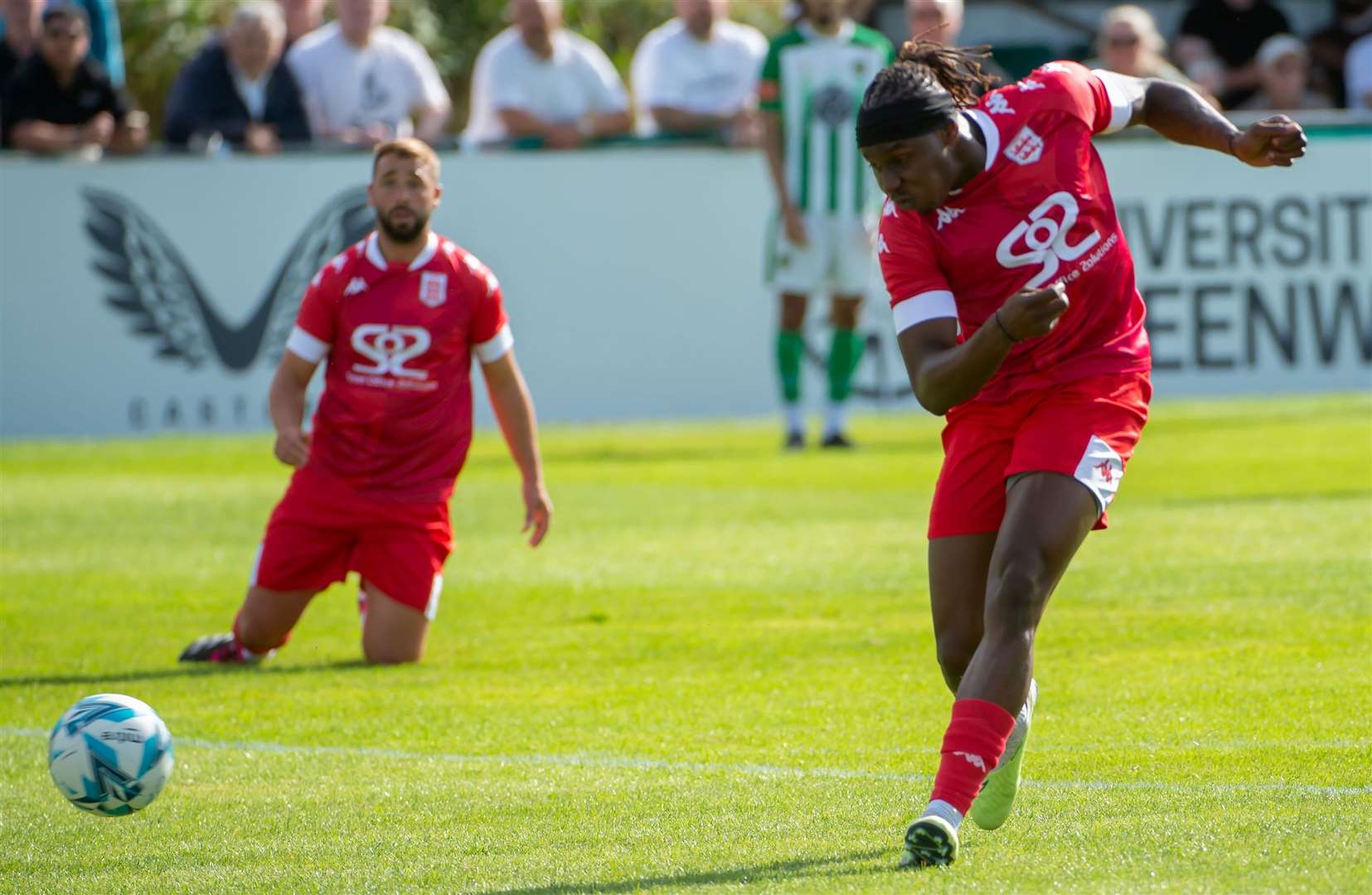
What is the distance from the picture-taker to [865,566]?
1083 centimetres

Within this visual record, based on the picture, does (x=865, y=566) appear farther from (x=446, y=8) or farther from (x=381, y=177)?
(x=446, y=8)

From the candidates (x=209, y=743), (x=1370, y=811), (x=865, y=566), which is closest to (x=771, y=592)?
(x=865, y=566)

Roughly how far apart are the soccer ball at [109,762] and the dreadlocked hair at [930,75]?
2636 mm

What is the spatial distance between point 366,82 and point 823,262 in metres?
4.19

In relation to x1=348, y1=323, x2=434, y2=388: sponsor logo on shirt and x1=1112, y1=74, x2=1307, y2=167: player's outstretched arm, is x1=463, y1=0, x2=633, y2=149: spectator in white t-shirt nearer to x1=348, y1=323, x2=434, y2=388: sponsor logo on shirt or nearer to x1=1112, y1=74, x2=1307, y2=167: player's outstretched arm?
x1=348, y1=323, x2=434, y2=388: sponsor logo on shirt

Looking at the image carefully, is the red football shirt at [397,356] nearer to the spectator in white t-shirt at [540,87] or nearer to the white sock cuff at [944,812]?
the white sock cuff at [944,812]

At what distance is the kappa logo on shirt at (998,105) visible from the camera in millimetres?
5836

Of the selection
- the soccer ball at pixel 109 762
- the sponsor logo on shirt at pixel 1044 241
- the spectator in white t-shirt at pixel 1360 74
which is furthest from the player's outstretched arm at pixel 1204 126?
the spectator in white t-shirt at pixel 1360 74

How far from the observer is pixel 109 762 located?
600 cm

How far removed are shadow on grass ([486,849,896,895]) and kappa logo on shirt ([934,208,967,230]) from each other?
65.5 inches

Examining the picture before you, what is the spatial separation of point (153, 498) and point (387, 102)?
4.79 meters

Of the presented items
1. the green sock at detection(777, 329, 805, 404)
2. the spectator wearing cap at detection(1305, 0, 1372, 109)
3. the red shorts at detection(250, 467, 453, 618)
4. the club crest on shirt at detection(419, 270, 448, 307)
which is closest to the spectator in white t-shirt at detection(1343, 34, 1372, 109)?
the spectator wearing cap at detection(1305, 0, 1372, 109)

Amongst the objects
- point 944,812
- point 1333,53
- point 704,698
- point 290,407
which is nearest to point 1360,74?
point 1333,53

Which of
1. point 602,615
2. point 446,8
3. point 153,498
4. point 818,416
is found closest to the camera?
point 602,615
